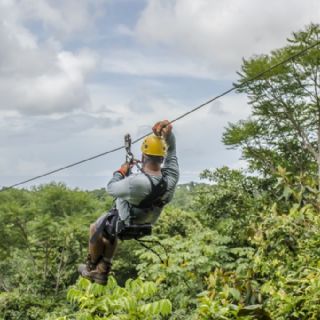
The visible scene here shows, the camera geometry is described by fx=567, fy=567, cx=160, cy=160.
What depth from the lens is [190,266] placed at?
10695mm

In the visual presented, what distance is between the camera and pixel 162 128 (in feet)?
12.2

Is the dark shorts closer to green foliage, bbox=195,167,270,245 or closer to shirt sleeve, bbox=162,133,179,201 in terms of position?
shirt sleeve, bbox=162,133,179,201

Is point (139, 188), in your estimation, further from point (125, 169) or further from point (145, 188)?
point (125, 169)

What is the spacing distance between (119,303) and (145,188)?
746mm

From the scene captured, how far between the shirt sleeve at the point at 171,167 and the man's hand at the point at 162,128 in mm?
90

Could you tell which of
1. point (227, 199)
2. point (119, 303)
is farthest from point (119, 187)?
point (227, 199)

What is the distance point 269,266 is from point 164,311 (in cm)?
158

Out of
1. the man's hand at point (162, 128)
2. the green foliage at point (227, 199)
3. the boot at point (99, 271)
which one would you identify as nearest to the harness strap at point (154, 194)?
the man's hand at point (162, 128)

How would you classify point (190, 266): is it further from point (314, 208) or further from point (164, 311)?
point (164, 311)

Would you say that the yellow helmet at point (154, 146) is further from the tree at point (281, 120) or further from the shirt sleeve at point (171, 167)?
the tree at point (281, 120)

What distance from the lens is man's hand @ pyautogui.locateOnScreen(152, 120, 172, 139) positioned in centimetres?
371

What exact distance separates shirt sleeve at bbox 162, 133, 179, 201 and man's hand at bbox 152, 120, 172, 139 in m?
0.09

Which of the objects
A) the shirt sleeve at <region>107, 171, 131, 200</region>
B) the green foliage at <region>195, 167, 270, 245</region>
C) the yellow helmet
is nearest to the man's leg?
the shirt sleeve at <region>107, 171, 131, 200</region>

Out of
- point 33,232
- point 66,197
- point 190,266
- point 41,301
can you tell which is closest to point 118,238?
point 190,266
